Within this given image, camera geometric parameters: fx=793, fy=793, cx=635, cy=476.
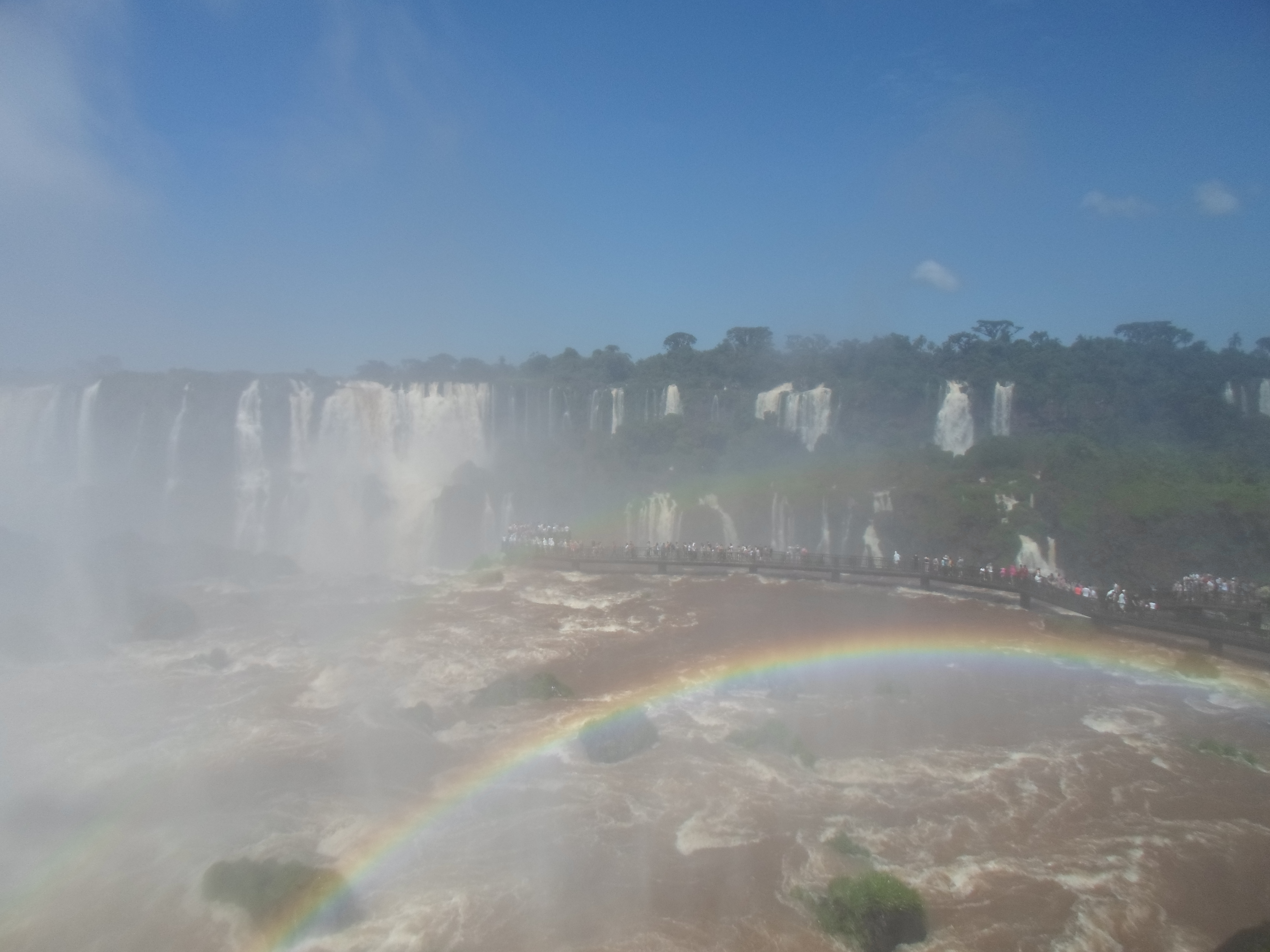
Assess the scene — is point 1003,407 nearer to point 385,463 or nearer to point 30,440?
point 385,463

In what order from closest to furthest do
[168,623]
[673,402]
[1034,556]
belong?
[168,623], [1034,556], [673,402]

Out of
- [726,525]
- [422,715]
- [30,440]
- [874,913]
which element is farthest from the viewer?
[30,440]

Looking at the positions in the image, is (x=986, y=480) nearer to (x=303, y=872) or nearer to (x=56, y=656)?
(x=303, y=872)

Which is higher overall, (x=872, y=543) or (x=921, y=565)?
(x=872, y=543)

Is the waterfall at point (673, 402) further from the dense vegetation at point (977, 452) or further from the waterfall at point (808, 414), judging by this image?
the waterfall at point (808, 414)

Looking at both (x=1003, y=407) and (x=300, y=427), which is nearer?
(x=300, y=427)

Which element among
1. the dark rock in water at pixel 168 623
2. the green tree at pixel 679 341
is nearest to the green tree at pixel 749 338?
the green tree at pixel 679 341

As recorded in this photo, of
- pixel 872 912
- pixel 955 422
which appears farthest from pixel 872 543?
pixel 872 912

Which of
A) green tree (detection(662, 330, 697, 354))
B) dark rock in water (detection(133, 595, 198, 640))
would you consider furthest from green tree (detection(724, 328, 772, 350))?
dark rock in water (detection(133, 595, 198, 640))

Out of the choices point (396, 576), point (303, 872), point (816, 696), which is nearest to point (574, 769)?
point (303, 872)
